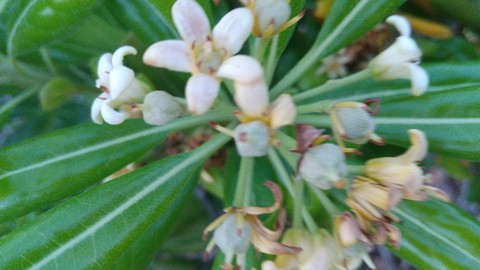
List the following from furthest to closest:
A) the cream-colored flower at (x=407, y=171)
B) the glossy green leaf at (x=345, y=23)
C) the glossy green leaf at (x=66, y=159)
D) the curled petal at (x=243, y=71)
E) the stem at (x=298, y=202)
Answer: the glossy green leaf at (x=345, y=23)
the glossy green leaf at (x=66, y=159)
the stem at (x=298, y=202)
the cream-colored flower at (x=407, y=171)
the curled petal at (x=243, y=71)

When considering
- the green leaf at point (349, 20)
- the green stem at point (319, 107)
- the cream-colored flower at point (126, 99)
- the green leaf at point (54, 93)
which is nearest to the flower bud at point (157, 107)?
the cream-colored flower at point (126, 99)

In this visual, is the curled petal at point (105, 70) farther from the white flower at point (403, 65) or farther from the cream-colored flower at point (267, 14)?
the white flower at point (403, 65)

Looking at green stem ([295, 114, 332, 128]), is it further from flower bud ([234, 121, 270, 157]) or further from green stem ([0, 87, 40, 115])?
green stem ([0, 87, 40, 115])

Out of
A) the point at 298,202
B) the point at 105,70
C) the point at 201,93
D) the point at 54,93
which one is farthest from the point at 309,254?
the point at 54,93

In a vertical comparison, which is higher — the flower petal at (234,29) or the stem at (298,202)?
the flower petal at (234,29)

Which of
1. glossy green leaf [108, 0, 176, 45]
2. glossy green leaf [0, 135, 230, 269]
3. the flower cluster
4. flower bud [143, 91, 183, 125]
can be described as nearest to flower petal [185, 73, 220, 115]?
the flower cluster

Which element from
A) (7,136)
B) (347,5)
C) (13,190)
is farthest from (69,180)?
(7,136)

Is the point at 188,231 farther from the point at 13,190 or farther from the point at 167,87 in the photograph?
the point at 13,190
